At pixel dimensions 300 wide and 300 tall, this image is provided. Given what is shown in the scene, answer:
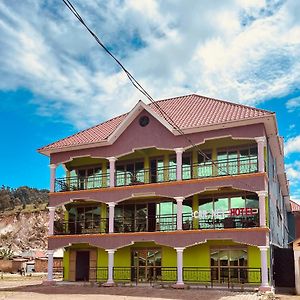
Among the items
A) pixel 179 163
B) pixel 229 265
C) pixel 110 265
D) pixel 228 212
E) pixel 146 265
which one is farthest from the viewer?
pixel 146 265

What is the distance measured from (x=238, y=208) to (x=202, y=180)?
2.64 m

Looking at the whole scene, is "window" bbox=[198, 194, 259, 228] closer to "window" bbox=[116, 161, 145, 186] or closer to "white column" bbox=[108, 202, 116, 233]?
"window" bbox=[116, 161, 145, 186]

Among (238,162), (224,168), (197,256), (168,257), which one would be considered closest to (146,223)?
(168,257)

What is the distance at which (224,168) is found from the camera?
29188mm

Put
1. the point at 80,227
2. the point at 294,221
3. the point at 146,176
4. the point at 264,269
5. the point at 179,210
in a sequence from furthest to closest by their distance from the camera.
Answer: the point at 294,221 < the point at 80,227 < the point at 146,176 < the point at 179,210 < the point at 264,269

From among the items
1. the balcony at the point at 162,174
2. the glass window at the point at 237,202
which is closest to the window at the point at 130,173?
the balcony at the point at 162,174

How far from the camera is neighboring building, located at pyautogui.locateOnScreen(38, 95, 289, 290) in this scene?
2780 centimetres

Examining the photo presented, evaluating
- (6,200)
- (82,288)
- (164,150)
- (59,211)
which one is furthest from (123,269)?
(6,200)

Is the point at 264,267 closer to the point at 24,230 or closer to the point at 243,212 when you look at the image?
the point at 243,212

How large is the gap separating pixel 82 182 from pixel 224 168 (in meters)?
10.7

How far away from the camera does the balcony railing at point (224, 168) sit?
1129 inches

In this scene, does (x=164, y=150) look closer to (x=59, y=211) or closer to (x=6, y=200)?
(x=59, y=211)

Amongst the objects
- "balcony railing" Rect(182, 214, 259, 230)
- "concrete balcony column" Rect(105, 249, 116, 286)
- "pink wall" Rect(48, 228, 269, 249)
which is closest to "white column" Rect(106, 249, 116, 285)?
"concrete balcony column" Rect(105, 249, 116, 286)

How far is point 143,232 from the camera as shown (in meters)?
29.9
